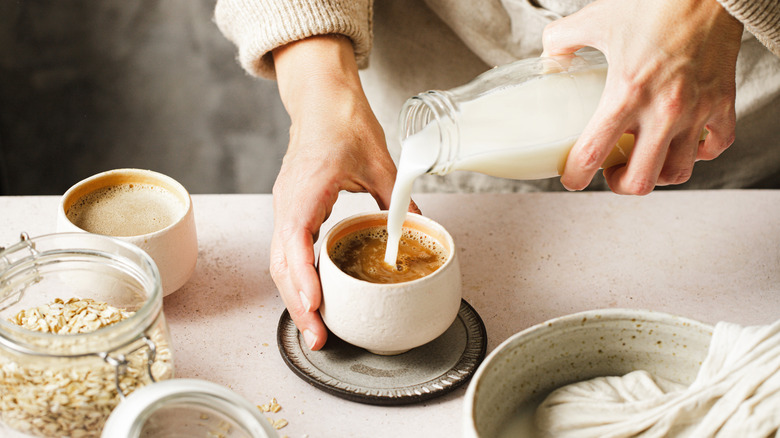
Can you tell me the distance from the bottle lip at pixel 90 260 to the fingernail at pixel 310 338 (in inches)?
6.9

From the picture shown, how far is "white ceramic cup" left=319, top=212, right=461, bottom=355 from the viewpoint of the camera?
71 cm

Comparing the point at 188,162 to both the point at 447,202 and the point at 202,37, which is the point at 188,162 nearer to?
the point at 202,37

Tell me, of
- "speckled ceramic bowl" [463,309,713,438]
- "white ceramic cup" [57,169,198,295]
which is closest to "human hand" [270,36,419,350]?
"white ceramic cup" [57,169,198,295]

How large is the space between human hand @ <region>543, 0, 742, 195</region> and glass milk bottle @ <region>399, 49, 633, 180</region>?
0.08ft

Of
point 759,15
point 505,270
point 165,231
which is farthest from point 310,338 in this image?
point 759,15

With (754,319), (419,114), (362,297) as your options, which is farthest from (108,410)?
(754,319)

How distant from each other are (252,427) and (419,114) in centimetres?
37

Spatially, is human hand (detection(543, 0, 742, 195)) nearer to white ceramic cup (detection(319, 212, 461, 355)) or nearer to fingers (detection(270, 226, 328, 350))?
white ceramic cup (detection(319, 212, 461, 355))

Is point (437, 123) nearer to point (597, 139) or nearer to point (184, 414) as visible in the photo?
point (597, 139)

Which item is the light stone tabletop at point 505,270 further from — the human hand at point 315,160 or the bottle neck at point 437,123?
the bottle neck at point 437,123

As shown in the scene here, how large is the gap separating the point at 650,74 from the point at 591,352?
0.96ft

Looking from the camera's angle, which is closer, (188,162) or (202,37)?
(202,37)

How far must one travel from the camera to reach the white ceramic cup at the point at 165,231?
2.61ft

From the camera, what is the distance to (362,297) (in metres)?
0.71
